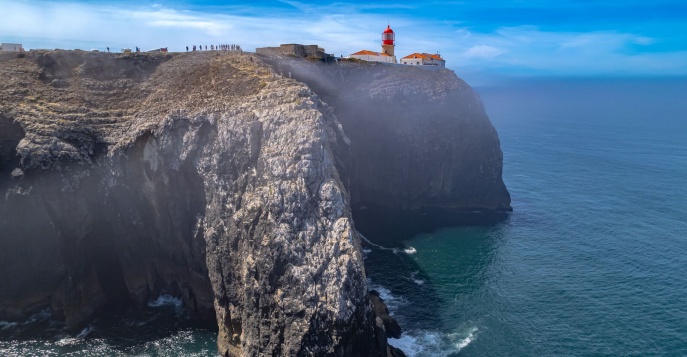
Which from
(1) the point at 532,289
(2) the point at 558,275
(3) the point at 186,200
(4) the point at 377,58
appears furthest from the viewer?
(4) the point at 377,58

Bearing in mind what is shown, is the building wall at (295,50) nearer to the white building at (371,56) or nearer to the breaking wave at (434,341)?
the white building at (371,56)

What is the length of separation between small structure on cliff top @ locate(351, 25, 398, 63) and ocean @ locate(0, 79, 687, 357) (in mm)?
39042

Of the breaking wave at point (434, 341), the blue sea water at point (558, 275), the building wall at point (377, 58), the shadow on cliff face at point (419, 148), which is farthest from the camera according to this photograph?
the building wall at point (377, 58)

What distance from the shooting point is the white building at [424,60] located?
4082 inches

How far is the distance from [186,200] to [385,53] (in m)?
A: 69.1

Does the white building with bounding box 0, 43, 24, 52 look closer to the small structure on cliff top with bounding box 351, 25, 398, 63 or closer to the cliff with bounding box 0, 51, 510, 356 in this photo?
the cliff with bounding box 0, 51, 510, 356

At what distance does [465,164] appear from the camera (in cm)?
9650

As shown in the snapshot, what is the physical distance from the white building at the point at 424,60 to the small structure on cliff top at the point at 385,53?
3582 mm

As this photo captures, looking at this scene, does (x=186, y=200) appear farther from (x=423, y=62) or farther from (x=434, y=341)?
(x=423, y=62)

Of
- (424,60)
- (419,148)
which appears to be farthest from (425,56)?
(419,148)

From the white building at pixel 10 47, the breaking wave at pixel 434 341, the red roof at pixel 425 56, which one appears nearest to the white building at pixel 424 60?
the red roof at pixel 425 56

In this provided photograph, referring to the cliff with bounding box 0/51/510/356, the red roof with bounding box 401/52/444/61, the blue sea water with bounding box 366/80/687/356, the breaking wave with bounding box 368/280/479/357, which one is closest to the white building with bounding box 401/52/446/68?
the red roof with bounding box 401/52/444/61

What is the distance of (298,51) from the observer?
9212 cm

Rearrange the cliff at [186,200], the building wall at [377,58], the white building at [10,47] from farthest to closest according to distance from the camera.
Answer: the building wall at [377,58]
the white building at [10,47]
the cliff at [186,200]
